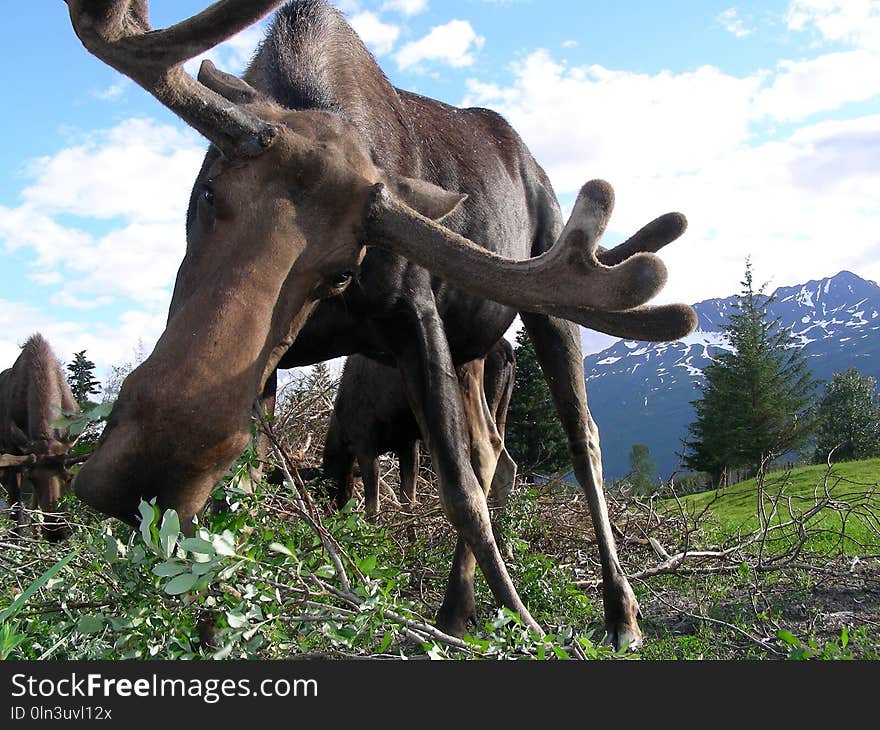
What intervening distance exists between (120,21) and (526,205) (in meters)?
3.06

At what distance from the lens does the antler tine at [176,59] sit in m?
2.90

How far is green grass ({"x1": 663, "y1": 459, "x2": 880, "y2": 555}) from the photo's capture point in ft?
22.6

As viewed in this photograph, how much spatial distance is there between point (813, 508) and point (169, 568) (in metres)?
5.86

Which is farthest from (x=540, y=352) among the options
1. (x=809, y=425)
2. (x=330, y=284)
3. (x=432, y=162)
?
(x=809, y=425)

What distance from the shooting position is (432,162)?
4.39 metres

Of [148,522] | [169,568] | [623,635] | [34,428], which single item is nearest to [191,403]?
[148,522]

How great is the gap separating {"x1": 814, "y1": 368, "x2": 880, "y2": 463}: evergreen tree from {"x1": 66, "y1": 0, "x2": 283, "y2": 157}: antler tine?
3975cm

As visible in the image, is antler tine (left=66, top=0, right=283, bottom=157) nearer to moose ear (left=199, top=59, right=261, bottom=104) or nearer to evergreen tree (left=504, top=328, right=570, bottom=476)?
moose ear (left=199, top=59, right=261, bottom=104)

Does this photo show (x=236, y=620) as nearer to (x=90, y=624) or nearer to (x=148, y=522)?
(x=148, y=522)

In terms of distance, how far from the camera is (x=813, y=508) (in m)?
6.62

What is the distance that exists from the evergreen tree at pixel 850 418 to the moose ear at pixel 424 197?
1529 inches

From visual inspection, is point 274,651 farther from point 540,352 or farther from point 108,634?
point 540,352

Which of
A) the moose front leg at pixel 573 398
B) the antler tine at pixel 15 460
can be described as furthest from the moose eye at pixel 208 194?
the antler tine at pixel 15 460

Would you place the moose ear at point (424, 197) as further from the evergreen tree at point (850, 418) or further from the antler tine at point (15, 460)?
the evergreen tree at point (850, 418)
